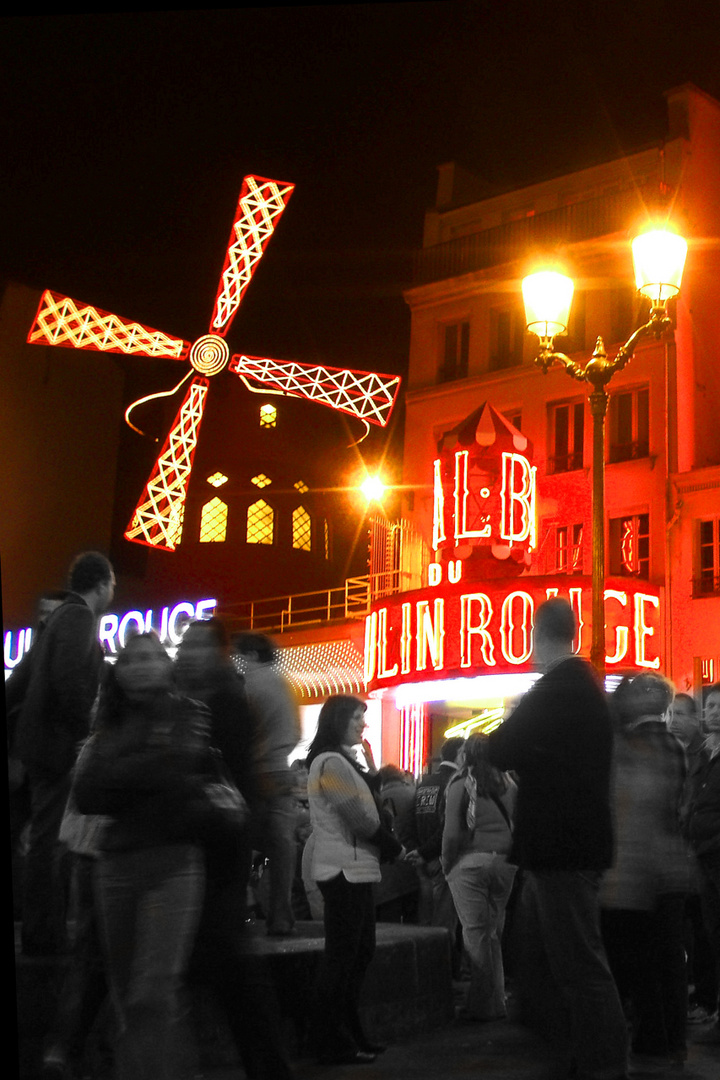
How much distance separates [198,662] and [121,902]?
1.06 metres

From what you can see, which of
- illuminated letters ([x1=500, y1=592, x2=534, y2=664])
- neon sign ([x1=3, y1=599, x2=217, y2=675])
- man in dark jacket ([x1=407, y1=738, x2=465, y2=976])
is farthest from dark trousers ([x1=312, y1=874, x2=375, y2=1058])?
neon sign ([x1=3, y1=599, x2=217, y2=675])

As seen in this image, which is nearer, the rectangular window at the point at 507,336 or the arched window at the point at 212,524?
the rectangular window at the point at 507,336

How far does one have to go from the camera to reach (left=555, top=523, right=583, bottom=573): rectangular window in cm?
2230

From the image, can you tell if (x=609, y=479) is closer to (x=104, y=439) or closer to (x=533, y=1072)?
(x=104, y=439)

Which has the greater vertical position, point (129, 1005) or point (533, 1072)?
point (129, 1005)

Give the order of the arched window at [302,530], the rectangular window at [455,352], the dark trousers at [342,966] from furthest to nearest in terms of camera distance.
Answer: the arched window at [302,530] < the rectangular window at [455,352] < the dark trousers at [342,966]

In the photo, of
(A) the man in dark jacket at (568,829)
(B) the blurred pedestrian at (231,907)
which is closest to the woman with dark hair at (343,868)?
(A) the man in dark jacket at (568,829)

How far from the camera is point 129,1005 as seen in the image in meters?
4.21

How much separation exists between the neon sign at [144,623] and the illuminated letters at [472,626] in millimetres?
6929

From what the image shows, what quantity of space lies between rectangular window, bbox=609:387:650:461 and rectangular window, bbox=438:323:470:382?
3.28m

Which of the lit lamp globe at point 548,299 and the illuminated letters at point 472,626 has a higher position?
the lit lamp globe at point 548,299

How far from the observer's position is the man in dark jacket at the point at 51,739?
5.49m

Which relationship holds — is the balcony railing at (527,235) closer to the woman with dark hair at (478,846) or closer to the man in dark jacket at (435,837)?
the man in dark jacket at (435,837)

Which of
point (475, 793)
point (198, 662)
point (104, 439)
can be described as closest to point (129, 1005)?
point (198, 662)
